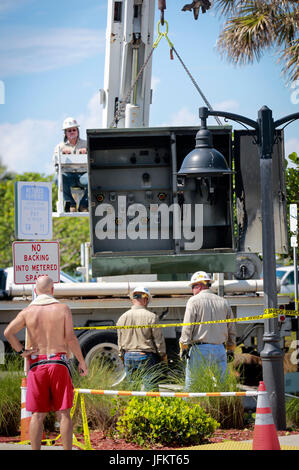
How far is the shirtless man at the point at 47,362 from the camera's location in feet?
26.0

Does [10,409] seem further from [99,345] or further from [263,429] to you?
[99,345]

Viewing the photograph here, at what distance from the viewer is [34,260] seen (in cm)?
1059

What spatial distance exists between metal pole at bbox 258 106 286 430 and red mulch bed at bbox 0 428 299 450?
393 mm

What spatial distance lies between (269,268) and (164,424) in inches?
91.2

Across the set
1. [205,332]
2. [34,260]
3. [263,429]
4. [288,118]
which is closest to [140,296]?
[205,332]

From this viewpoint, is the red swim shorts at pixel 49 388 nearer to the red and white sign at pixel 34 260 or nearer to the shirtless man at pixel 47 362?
the shirtless man at pixel 47 362

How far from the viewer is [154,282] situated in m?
13.9

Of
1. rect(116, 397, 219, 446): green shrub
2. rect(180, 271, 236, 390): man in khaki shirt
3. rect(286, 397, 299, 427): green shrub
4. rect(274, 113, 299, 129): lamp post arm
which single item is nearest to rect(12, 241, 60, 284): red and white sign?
rect(180, 271, 236, 390): man in khaki shirt

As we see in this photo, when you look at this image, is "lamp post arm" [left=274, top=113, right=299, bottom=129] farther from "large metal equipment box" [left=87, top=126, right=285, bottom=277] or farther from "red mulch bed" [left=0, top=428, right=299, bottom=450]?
"red mulch bed" [left=0, top=428, right=299, bottom=450]

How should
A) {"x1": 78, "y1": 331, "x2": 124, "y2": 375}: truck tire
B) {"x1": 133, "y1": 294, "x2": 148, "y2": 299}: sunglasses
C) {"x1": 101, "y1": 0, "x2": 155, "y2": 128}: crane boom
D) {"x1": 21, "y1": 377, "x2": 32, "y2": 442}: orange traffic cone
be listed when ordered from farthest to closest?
{"x1": 101, "y1": 0, "x2": 155, "y2": 128}: crane boom → {"x1": 78, "y1": 331, "x2": 124, "y2": 375}: truck tire → {"x1": 133, "y1": 294, "x2": 148, "y2": 299}: sunglasses → {"x1": 21, "y1": 377, "x2": 32, "y2": 442}: orange traffic cone

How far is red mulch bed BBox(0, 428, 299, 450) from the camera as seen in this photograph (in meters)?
9.15

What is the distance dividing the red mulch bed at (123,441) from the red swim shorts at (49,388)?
4.43 feet
